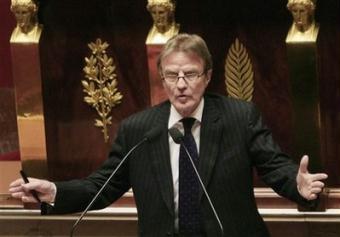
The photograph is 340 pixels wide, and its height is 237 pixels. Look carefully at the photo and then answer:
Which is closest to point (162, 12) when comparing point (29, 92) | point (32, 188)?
point (29, 92)

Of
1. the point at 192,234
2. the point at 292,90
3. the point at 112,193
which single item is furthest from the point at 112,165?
the point at 292,90

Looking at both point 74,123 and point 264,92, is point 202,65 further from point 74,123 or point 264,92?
point 74,123

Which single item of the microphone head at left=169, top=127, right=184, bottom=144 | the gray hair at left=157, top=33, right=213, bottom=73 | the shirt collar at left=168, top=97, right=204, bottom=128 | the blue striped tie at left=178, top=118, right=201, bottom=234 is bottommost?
the blue striped tie at left=178, top=118, right=201, bottom=234

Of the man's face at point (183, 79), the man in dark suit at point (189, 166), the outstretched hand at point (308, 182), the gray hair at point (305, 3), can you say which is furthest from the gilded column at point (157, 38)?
the outstretched hand at point (308, 182)

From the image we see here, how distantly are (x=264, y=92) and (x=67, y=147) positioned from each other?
2.61ft

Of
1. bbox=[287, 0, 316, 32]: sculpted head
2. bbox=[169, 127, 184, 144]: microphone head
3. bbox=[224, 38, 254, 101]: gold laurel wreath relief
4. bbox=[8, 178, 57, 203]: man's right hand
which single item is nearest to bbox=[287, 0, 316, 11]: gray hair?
bbox=[287, 0, 316, 32]: sculpted head

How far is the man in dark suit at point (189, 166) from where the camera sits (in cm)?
255

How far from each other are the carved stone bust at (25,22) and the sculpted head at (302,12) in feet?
3.11

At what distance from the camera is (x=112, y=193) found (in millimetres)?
2699

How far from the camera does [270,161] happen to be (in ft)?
8.48

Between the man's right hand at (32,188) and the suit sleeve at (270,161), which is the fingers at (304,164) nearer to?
the suit sleeve at (270,161)

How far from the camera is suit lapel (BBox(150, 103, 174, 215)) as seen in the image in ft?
8.49

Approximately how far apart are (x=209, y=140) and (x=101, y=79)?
97cm

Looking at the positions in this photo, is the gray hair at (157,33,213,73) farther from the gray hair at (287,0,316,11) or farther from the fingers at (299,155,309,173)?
the gray hair at (287,0,316,11)
